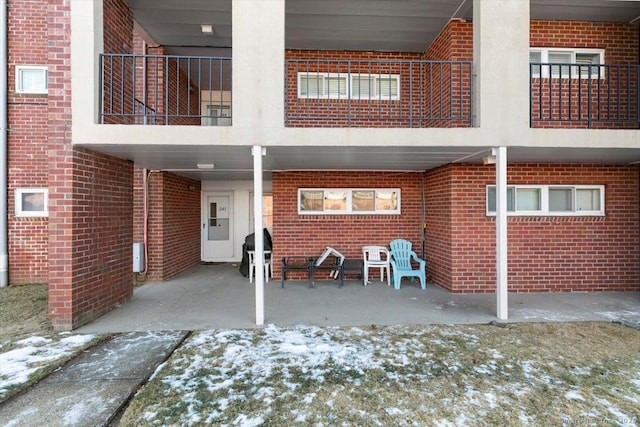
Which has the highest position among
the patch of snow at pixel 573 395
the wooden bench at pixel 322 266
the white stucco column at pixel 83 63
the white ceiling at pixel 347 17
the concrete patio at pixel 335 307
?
the white ceiling at pixel 347 17

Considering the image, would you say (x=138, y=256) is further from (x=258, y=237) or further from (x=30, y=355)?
(x=258, y=237)

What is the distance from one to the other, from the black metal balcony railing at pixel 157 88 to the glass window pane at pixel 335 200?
2758mm

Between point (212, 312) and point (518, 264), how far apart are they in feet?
18.8

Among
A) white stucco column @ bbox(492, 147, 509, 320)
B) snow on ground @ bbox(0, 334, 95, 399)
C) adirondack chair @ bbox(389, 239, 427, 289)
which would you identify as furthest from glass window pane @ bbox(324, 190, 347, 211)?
snow on ground @ bbox(0, 334, 95, 399)

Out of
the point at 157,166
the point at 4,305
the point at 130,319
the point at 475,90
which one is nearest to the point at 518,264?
the point at 475,90

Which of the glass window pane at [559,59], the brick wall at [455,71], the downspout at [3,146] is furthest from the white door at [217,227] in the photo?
the glass window pane at [559,59]

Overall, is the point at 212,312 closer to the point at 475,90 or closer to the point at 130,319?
the point at 130,319

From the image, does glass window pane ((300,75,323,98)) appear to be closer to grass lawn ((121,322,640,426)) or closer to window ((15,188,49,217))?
grass lawn ((121,322,640,426))

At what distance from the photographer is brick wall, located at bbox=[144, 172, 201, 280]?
7.48m

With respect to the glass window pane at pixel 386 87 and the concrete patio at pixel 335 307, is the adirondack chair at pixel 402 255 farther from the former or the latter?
the glass window pane at pixel 386 87

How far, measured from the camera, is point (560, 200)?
6.64 meters

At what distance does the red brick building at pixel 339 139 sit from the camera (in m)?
4.58

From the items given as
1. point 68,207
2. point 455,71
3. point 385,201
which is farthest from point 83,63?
point 455,71

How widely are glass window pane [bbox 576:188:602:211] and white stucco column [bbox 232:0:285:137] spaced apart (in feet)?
20.2
